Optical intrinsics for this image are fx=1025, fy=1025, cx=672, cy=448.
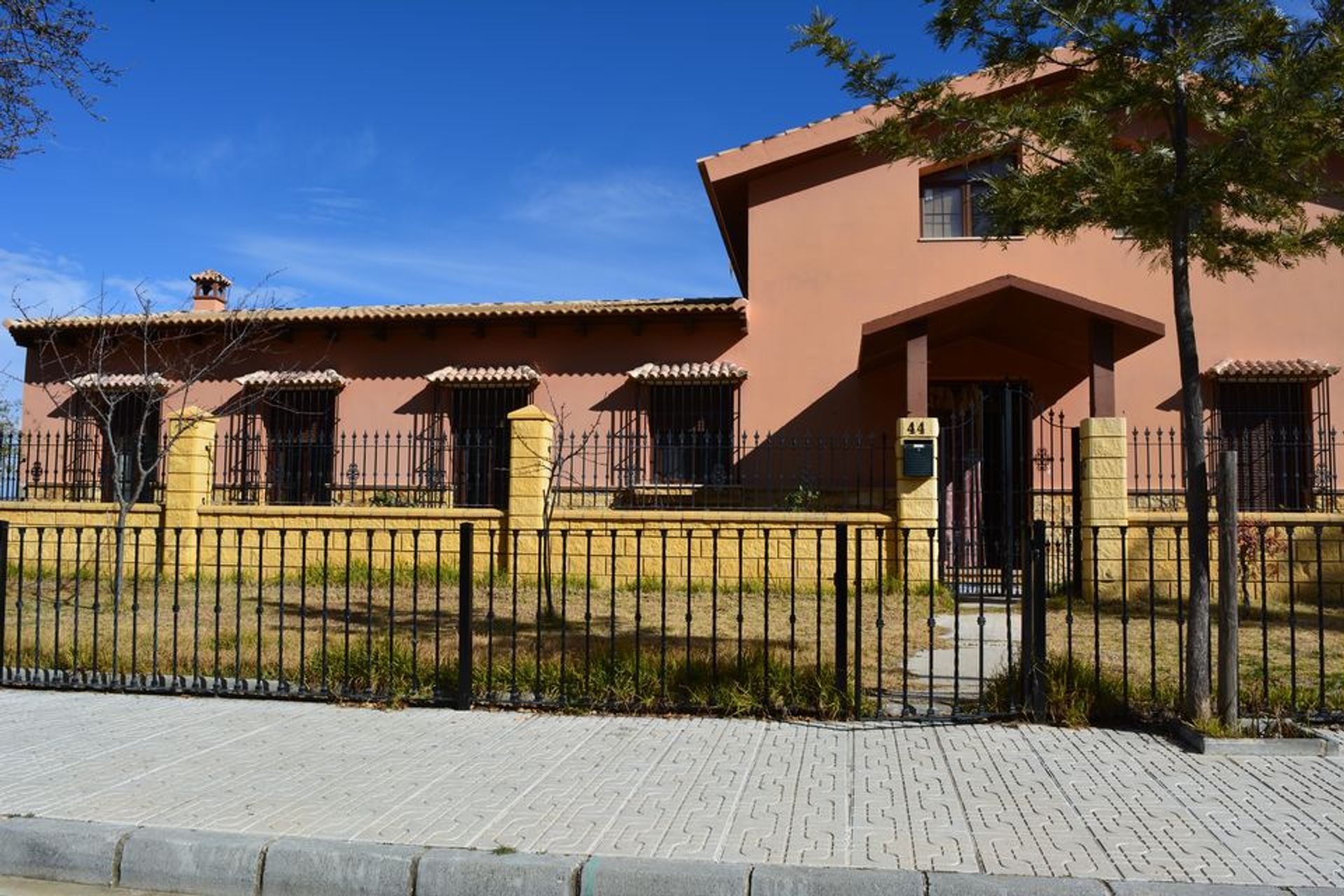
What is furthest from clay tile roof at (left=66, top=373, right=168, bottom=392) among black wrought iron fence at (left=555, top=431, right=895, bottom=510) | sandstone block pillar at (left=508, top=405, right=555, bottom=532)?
sandstone block pillar at (left=508, top=405, right=555, bottom=532)

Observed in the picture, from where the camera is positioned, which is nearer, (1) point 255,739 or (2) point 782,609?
(1) point 255,739

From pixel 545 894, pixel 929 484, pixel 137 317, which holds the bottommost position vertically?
pixel 545 894

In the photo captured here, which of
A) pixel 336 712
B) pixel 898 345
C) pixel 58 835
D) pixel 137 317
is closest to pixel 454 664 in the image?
pixel 336 712

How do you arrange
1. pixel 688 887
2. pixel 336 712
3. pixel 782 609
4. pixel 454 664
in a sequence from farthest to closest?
pixel 782 609 < pixel 454 664 < pixel 336 712 < pixel 688 887

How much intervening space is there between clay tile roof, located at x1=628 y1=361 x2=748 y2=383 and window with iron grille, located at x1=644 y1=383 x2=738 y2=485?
19cm

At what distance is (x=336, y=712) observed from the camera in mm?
6660

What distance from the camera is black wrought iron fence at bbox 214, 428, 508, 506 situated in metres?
15.6

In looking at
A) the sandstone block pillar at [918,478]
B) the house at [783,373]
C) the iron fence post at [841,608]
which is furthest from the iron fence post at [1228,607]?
the house at [783,373]

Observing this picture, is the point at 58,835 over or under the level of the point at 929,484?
under

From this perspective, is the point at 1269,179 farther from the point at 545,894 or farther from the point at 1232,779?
the point at 545,894

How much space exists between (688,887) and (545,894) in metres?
0.55

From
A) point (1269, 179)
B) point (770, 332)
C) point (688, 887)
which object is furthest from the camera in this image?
point (770, 332)

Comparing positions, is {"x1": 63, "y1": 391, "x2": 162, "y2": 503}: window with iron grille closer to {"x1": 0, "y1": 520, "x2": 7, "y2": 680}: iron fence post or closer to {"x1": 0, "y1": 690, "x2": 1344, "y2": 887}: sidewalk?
{"x1": 0, "y1": 520, "x2": 7, "y2": 680}: iron fence post

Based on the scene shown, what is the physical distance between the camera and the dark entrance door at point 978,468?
13102mm
